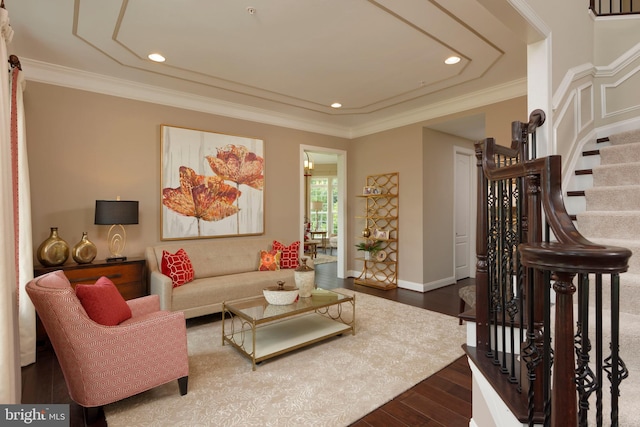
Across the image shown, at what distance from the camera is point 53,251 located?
3262mm

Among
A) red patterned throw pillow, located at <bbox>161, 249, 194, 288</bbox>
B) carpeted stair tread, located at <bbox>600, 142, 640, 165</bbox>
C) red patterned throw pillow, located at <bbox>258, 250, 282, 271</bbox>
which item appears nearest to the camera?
carpeted stair tread, located at <bbox>600, 142, 640, 165</bbox>

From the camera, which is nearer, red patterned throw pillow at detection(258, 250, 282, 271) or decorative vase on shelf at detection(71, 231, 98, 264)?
decorative vase on shelf at detection(71, 231, 98, 264)

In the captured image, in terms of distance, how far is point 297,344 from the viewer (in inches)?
116

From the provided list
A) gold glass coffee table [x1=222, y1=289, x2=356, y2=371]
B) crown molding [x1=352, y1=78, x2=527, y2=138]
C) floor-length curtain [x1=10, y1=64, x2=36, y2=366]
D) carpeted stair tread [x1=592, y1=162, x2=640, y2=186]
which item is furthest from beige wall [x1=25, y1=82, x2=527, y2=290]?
gold glass coffee table [x1=222, y1=289, x2=356, y2=371]

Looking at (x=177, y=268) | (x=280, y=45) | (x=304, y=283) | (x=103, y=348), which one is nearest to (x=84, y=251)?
(x=177, y=268)

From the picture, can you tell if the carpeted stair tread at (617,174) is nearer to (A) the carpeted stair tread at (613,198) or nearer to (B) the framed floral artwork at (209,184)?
(A) the carpeted stair tread at (613,198)

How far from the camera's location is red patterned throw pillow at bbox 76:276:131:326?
81.3 inches

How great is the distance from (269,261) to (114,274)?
1.91 m

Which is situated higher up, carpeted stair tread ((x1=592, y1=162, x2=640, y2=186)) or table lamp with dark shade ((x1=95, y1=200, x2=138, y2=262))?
carpeted stair tread ((x1=592, y1=162, x2=640, y2=186))

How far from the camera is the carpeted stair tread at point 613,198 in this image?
2268mm

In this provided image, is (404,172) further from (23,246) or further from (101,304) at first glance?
(23,246)

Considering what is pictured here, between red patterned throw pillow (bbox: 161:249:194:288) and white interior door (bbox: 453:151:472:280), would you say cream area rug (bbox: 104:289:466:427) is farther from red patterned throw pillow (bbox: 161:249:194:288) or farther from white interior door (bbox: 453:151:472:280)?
white interior door (bbox: 453:151:472:280)

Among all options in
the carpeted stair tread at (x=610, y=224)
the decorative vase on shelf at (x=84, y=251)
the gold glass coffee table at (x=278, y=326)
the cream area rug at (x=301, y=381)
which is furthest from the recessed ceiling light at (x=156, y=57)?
the carpeted stair tread at (x=610, y=224)

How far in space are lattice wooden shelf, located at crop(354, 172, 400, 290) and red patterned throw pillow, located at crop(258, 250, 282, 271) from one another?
165 cm
